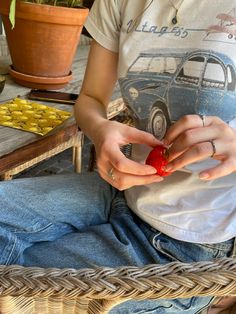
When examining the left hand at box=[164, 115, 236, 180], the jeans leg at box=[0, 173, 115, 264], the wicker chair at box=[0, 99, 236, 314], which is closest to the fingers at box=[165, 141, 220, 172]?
the left hand at box=[164, 115, 236, 180]

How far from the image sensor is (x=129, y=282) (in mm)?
599

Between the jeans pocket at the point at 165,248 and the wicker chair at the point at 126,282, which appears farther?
the jeans pocket at the point at 165,248

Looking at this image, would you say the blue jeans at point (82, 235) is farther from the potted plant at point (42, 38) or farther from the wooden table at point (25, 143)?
the potted plant at point (42, 38)

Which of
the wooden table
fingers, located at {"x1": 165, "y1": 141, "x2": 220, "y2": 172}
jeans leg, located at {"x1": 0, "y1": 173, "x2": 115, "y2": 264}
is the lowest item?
jeans leg, located at {"x1": 0, "y1": 173, "x2": 115, "y2": 264}

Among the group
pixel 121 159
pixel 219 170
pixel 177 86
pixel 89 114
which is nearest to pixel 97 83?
pixel 89 114

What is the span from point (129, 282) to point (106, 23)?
0.58 meters

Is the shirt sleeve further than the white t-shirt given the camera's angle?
Yes

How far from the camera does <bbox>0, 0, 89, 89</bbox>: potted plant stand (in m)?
1.30

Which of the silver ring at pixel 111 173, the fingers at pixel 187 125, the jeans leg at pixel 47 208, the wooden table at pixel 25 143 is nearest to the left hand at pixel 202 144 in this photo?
the fingers at pixel 187 125

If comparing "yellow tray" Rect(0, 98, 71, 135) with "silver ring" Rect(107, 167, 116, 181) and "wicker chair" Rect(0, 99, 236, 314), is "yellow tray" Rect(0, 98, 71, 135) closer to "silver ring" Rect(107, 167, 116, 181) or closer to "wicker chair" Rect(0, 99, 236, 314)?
"silver ring" Rect(107, 167, 116, 181)

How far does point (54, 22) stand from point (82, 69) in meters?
0.39

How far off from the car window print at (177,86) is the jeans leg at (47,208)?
18cm

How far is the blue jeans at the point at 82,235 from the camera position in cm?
78

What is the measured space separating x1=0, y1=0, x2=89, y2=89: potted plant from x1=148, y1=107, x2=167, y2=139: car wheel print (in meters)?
0.57
